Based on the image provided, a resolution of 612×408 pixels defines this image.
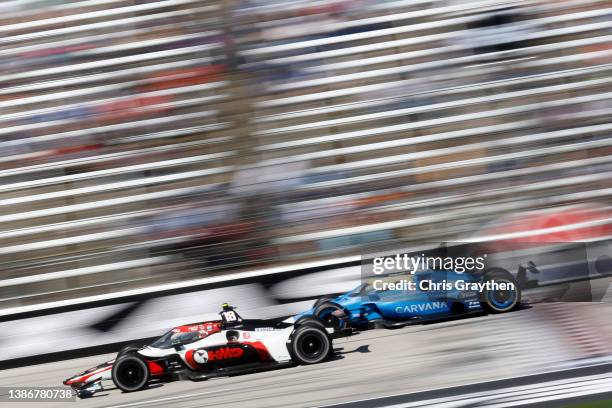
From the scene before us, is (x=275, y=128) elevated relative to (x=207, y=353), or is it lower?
elevated

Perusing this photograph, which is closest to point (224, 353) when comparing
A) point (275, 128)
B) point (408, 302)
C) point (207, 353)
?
point (207, 353)

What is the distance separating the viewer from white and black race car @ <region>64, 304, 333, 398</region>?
5359 mm

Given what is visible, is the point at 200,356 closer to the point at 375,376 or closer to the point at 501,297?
the point at 375,376

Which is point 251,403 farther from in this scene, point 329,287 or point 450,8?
point 450,8

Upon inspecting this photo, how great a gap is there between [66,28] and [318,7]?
3089mm

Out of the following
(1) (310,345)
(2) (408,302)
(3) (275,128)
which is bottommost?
(1) (310,345)

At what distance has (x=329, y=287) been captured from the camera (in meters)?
6.75

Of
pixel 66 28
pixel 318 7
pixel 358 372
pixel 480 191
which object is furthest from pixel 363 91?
pixel 358 372

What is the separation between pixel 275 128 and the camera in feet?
28.3

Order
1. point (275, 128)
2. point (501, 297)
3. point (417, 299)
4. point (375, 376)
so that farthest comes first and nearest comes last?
point (275, 128) < point (501, 297) < point (417, 299) < point (375, 376)

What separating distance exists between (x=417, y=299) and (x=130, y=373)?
2.35m

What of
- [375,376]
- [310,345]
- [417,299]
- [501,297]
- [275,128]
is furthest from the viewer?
[275,128]

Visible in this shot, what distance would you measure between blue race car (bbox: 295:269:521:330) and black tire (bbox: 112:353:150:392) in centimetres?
139

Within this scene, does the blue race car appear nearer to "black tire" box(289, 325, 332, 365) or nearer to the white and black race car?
"black tire" box(289, 325, 332, 365)
